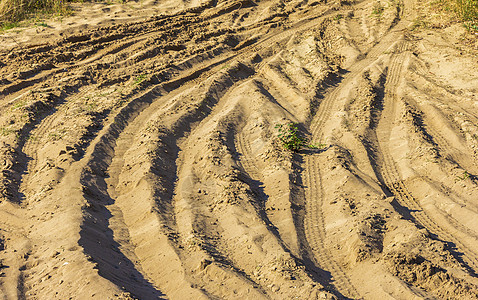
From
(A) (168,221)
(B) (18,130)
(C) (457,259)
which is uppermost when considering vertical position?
(B) (18,130)

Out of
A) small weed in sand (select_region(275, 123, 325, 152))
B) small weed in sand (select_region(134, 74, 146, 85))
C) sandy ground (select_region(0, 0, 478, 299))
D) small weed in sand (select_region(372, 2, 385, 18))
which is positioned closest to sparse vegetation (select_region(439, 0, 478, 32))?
sandy ground (select_region(0, 0, 478, 299))

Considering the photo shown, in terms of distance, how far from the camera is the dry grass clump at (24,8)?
1403 centimetres

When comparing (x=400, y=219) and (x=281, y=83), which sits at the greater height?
(x=281, y=83)

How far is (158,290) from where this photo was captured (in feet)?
18.2

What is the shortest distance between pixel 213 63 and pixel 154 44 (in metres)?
1.73

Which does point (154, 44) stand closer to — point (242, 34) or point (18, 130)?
point (242, 34)

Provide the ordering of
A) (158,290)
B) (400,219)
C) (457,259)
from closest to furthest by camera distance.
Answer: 1. (158,290)
2. (457,259)
3. (400,219)

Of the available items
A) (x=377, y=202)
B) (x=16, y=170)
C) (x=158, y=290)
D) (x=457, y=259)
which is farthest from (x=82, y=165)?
(x=457, y=259)

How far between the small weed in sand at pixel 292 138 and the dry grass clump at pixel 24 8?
8953mm

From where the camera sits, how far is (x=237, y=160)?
8.09 metres

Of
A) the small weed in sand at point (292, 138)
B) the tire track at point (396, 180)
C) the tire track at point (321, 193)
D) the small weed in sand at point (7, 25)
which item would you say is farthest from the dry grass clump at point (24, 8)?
the tire track at point (396, 180)

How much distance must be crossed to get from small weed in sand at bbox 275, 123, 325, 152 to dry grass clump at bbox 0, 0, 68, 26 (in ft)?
29.4

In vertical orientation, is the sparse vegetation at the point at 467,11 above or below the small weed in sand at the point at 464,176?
above

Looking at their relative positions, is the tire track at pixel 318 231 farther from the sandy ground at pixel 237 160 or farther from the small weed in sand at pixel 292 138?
the small weed in sand at pixel 292 138
